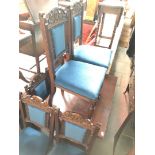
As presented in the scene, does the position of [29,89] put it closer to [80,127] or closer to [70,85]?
[70,85]

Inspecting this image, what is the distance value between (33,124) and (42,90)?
0.28 meters

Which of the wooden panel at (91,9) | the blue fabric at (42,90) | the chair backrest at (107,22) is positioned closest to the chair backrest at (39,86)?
the blue fabric at (42,90)

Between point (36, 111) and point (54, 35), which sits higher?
point (54, 35)

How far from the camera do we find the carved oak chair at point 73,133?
1.03 m

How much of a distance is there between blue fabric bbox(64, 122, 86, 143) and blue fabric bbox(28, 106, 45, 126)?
177mm

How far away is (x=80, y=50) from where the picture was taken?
1780mm

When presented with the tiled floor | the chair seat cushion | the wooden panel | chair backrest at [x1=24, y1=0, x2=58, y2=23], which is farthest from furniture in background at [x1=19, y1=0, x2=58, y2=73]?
the wooden panel

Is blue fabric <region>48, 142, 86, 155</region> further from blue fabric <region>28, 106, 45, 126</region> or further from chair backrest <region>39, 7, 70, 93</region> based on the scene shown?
chair backrest <region>39, 7, 70, 93</region>

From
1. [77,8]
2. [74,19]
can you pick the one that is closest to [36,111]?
[74,19]

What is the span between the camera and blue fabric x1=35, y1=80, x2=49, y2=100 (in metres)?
1.35

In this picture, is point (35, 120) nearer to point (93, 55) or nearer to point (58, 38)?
point (58, 38)

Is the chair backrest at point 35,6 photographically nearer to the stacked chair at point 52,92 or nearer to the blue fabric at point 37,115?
the stacked chair at point 52,92

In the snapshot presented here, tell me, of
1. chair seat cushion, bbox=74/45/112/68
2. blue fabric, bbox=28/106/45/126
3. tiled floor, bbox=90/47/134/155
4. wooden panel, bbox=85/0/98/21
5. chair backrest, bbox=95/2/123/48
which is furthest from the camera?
wooden panel, bbox=85/0/98/21
